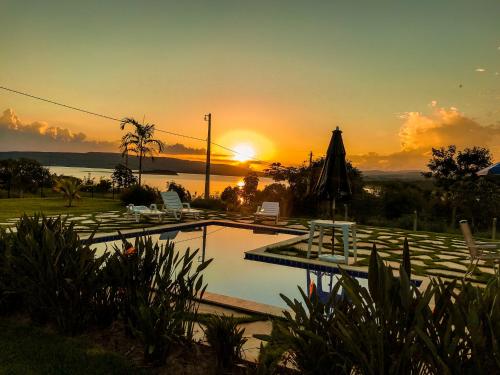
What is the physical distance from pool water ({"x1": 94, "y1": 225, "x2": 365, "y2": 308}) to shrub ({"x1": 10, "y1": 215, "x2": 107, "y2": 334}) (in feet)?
4.61

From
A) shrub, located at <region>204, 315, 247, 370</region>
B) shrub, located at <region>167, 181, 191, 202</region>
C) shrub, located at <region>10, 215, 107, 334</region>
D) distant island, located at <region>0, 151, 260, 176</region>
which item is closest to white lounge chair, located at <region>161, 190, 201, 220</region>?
shrub, located at <region>167, 181, 191, 202</region>

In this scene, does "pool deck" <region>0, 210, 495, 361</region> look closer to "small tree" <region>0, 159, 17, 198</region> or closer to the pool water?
the pool water

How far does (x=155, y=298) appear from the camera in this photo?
2.72m

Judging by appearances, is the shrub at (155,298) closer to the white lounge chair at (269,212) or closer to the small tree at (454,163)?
the white lounge chair at (269,212)

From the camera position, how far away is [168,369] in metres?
2.45

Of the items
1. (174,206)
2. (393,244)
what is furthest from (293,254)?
(174,206)

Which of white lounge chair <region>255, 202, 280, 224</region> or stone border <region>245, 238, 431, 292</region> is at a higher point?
white lounge chair <region>255, 202, 280, 224</region>

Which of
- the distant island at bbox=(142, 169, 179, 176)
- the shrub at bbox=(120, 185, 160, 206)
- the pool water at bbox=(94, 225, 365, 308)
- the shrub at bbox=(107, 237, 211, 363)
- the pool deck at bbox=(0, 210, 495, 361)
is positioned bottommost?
the pool water at bbox=(94, 225, 365, 308)

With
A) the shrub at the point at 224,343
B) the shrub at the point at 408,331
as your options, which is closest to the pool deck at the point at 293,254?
the shrub at the point at 224,343

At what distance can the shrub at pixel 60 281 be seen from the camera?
2873mm

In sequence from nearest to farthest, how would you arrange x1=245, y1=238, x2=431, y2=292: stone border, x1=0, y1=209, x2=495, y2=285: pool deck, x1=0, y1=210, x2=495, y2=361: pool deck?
x1=0, y1=210, x2=495, y2=361: pool deck, x1=245, y1=238, x2=431, y2=292: stone border, x1=0, y1=209, x2=495, y2=285: pool deck

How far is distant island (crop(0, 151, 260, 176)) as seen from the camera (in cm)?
2220

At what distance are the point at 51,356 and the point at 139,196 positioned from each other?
12.9 metres

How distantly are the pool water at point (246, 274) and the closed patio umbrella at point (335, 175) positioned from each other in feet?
4.34
